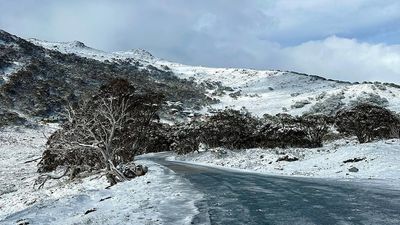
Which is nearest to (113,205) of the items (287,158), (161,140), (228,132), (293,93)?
(287,158)

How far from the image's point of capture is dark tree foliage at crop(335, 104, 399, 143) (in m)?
45.8

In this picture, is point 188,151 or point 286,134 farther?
point 188,151

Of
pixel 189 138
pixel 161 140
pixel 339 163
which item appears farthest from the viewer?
pixel 161 140

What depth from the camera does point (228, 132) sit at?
56.4 meters

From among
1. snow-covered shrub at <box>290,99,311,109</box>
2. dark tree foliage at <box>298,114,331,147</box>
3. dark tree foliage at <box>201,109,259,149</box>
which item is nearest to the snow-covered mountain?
snow-covered shrub at <box>290,99,311,109</box>

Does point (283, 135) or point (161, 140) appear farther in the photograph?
point (161, 140)

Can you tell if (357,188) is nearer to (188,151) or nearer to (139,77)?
(188,151)

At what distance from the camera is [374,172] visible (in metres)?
24.5

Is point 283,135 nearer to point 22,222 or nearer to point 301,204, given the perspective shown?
point 301,204

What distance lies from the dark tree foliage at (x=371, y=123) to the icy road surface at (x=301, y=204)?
91.6 ft

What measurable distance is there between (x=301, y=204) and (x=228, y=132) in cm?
4175

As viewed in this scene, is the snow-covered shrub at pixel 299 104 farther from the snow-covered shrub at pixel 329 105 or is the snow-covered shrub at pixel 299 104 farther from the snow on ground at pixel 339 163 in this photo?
the snow on ground at pixel 339 163

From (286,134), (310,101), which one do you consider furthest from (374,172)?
(310,101)

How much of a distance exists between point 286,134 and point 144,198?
3941cm
